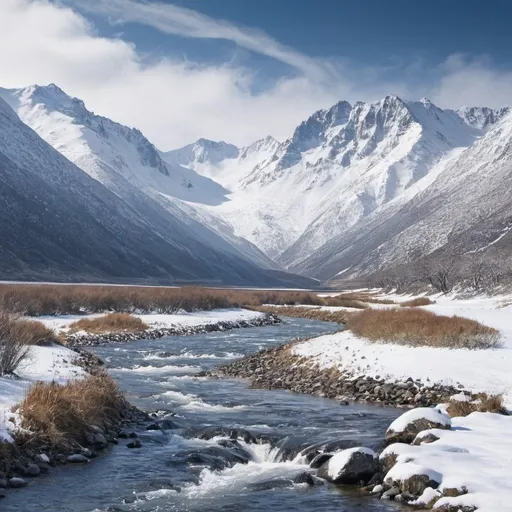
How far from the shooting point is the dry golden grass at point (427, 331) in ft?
97.0

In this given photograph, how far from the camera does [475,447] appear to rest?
15672 mm

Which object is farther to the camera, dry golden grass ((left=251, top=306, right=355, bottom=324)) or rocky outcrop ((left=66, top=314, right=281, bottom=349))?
dry golden grass ((left=251, top=306, right=355, bottom=324))

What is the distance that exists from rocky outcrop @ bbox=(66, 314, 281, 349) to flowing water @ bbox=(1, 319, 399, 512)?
17473 millimetres

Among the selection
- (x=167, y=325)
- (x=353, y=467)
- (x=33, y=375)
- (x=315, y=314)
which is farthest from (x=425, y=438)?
(x=315, y=314)

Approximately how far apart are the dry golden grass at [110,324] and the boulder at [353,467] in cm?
4072

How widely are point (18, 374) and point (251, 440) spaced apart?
9.08m

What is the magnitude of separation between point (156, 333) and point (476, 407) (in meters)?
40.6

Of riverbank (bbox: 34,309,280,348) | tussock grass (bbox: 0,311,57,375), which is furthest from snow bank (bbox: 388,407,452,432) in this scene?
riverbank (bbox: 34,309,280,348)

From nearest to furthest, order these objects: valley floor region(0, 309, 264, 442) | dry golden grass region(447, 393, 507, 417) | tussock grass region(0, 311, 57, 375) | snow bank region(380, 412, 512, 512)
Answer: snow bank region(380, 412, 512, 512), valley floor region(0, 309, 264, 442), dry golden grass region(447, 393, 507, 417), tussock grass region(0, 311, 57, 375)

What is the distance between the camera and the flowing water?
14.4 m

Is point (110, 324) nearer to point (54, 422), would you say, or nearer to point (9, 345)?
point (9, 345)

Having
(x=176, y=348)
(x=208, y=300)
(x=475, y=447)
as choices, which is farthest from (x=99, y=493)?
(x=208, y=300)

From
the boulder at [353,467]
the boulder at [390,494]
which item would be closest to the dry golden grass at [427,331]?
the boulder at [353,467]

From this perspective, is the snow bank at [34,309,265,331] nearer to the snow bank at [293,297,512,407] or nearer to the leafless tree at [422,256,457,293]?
the snow bank at [293,297,512,407]
